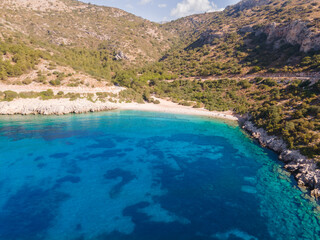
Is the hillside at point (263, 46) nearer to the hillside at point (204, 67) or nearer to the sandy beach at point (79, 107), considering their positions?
the hillside at point (204, 67)

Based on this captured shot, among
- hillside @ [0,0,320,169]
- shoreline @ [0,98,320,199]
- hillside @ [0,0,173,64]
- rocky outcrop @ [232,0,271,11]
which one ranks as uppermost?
rocky outcrop @ [232,0,271,11]

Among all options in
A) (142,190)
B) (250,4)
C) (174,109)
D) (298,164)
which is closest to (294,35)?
(174,109)

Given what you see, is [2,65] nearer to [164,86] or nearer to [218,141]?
[164,86]

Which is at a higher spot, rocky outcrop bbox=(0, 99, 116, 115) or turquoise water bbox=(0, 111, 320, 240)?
rocky outcrop bbox=(0, 99, 116, 115)

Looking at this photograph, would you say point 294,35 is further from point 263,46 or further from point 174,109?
point 174,109

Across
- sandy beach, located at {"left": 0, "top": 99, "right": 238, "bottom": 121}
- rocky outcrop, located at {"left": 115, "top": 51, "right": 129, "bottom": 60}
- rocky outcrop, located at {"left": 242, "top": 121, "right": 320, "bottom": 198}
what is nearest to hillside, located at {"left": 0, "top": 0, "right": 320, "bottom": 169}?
rocky outcrop, located at {"left": 115, "top": 51, "right": 129, "bottom": 60}

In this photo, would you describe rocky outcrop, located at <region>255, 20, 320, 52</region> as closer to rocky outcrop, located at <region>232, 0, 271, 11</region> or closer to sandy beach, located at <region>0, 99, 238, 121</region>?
sandy beach, located at <region>0, 99, 238, 121</region>

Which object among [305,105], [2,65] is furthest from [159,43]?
[305,105]
